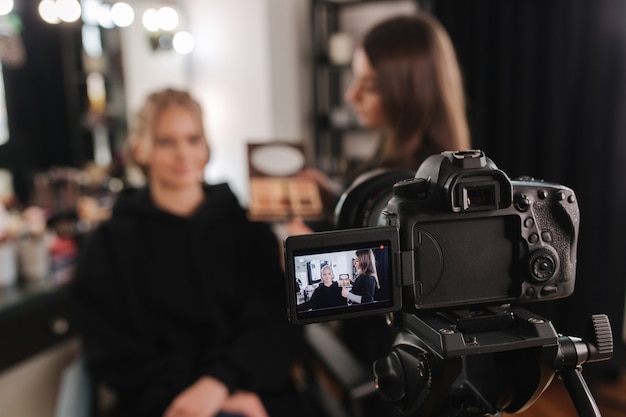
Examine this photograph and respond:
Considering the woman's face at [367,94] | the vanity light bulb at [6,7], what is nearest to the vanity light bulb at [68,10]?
the vanity light bulb at [6,7]

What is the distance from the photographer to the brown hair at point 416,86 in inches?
45.3

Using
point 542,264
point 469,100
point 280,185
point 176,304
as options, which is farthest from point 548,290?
point 469,100

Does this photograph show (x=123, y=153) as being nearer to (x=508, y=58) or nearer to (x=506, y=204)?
(x=508, y=58)

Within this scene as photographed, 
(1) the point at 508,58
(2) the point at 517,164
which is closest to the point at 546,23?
(1) the point at 508,58

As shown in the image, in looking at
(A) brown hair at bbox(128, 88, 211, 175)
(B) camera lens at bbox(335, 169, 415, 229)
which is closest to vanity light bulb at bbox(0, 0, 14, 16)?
(A) brown hair at bbox(128, 88, 211, 175)

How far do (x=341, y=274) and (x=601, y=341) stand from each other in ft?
0.99

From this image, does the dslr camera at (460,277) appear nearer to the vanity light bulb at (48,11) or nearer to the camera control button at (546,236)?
the camera control button at (546,236)

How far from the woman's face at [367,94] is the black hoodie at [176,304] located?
48 cm

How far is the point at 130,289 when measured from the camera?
4.57ft

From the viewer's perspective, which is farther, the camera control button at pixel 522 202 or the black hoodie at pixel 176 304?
the black hoodie at pixel 176 304

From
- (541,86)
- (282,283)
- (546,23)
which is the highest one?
(546,23)

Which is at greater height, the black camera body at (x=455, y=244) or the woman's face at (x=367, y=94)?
the woman's face at (x=367, y=94)

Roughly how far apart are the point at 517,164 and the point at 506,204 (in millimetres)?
2008

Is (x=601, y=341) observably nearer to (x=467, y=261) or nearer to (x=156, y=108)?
(x=467, y=261)
